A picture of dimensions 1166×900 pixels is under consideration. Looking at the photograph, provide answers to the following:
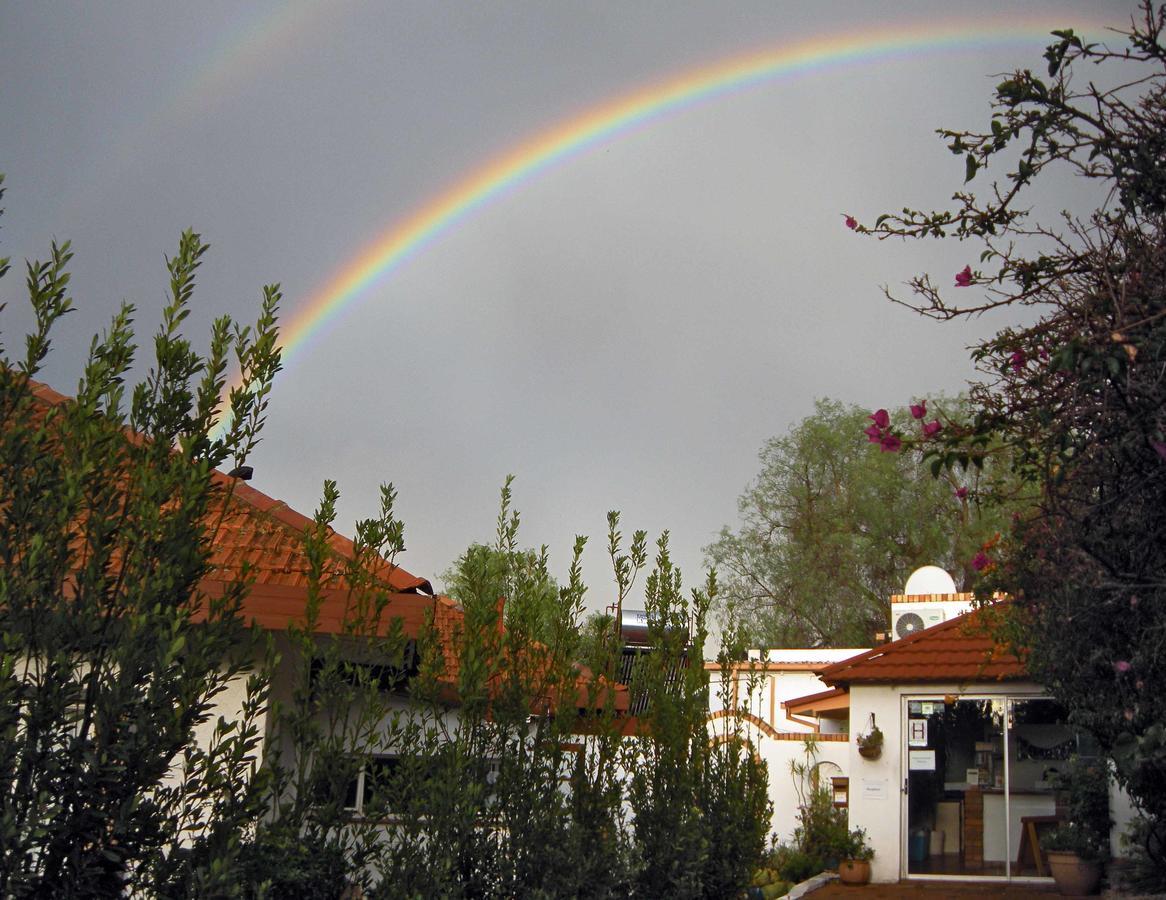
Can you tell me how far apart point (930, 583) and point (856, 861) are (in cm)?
915

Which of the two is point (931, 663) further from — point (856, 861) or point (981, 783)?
point (856, 861)

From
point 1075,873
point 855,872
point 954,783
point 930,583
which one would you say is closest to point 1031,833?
point 954,783

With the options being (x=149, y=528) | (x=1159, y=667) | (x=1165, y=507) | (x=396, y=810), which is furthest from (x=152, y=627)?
(x=1159, y=667)

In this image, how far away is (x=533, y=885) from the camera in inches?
217

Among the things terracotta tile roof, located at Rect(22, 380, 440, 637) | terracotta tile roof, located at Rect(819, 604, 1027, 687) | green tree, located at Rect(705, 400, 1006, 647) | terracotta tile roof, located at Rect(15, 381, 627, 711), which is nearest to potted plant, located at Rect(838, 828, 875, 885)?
terracotta tile roof, located at Rect(819, 604, 1027, 687)

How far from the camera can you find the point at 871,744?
597 inches

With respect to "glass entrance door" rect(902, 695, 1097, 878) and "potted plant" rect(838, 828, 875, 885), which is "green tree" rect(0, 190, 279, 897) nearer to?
"potted plant" rect(838, 828, 875, 885)

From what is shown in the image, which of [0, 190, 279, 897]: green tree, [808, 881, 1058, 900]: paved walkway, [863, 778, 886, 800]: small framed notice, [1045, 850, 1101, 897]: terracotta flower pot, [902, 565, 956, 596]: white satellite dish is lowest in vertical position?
[808, 881, 1058, 900]: paved walkway

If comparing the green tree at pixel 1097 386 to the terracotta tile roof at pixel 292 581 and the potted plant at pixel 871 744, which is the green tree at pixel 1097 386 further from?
the potted plant at pixel 871 744

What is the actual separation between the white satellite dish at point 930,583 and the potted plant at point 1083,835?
33.4ft

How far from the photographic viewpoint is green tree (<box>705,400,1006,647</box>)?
34.0m

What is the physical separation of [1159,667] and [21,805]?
14.6 feet

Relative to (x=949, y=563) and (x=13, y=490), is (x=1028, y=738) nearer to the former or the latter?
(x=13, y=490)

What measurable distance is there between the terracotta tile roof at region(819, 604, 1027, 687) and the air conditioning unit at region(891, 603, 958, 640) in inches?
225
